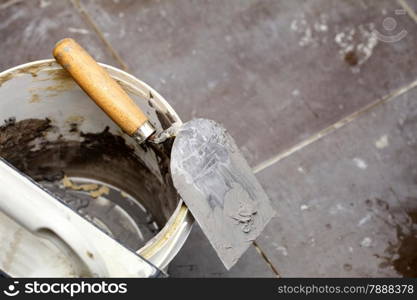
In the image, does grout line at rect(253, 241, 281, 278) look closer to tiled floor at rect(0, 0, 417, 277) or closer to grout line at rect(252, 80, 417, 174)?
tiled floor at rect(0, 0, 417, 277)

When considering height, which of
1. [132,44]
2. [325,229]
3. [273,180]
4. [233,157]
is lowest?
[325,229]

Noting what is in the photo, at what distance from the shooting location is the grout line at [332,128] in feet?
6.52

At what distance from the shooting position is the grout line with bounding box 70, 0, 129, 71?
6.84ft

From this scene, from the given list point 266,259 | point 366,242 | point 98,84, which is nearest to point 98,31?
point 98,84

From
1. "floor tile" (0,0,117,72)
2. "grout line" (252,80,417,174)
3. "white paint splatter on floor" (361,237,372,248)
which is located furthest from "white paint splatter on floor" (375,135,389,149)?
"floor tile" (0,0,117,72)

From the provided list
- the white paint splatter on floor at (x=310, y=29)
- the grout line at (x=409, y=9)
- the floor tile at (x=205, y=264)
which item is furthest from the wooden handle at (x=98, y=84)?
the grout line at (x=409, y=9)

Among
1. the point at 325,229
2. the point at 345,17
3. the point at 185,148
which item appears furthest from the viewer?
the point at 345,17

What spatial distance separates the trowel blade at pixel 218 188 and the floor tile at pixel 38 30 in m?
0.85

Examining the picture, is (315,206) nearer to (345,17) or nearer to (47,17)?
(345,17)

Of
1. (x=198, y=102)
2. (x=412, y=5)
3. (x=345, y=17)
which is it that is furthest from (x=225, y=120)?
(x=412, y=5)

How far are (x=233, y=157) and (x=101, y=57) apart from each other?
887 millimetres

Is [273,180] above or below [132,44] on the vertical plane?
below

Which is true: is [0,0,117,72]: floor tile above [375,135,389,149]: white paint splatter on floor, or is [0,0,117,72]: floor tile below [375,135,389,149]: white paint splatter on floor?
above

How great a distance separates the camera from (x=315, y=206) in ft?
6.36
